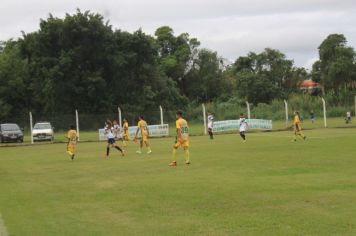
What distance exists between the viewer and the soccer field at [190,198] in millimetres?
9273

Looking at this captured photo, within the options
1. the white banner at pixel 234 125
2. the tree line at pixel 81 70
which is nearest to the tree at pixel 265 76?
the tree line at pixel 81 70

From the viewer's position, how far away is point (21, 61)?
67.1 m

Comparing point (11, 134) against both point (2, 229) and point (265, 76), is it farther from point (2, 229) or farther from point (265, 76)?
point (265, 76)

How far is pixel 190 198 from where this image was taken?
12094 millimetres

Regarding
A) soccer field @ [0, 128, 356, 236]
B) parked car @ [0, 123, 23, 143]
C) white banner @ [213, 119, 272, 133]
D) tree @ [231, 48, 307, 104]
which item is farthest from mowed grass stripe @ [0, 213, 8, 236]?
tree @ [231, 48, 307, 104]

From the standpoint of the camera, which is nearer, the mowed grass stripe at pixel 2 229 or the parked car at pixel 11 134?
the mowed grass stripe at pixel 2 229

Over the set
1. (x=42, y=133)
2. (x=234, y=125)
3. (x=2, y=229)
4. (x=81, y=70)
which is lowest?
(x=2, y=229)

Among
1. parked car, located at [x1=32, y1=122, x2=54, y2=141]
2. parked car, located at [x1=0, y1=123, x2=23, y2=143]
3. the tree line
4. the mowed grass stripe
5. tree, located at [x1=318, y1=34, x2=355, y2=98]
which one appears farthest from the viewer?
tree, located at [x1=318, y1=34, x2=355, y2=98]

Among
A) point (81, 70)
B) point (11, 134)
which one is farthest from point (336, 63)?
point (11, 134)

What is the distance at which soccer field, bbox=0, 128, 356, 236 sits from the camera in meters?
9.27

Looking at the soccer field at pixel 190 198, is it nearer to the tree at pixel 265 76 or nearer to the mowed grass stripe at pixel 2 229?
the mowed grass stripe at pixel 2 229

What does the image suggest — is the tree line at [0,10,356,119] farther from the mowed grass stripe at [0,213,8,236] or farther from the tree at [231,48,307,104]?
the mowed grass stripe at [0,213,8,236]

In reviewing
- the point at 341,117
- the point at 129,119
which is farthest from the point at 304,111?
the point at 129,119

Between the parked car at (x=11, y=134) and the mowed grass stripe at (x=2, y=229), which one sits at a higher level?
the parked car at (x=11, y=134)
